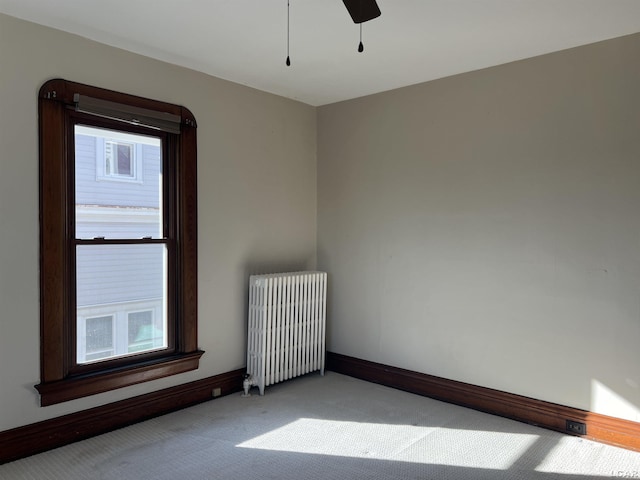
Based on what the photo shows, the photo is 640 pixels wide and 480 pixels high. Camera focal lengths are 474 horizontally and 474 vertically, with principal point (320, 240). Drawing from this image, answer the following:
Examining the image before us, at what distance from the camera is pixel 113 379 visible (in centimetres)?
318

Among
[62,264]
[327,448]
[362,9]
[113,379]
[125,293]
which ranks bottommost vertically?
[327,448]

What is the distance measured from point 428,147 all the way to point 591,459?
2.46m

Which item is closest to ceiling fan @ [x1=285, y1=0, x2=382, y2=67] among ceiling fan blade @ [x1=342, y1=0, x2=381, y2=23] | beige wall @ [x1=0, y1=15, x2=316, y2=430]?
ceiling fan blade @ [x1=342, y1=0, x2=381, y2=23]

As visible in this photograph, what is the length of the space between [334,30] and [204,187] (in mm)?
1557

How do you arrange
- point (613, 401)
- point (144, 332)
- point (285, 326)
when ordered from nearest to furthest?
point (613, 401) → point (144, 332) → point (285, 326)

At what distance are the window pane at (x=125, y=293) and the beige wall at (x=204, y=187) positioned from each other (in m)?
0.29

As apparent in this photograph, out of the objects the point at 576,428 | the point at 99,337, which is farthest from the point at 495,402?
the point at 99,337

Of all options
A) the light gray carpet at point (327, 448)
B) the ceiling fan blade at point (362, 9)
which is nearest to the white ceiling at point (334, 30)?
the ceiling fan blade at point (362, 9)

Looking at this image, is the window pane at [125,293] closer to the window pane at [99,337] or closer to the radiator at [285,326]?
the window pane at [99,337]

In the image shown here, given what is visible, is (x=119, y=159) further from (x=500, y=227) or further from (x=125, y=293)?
(x=500, y=227)

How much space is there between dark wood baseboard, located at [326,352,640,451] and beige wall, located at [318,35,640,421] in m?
0.06

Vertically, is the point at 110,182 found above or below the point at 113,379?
above

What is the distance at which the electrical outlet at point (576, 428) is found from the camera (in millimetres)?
3145

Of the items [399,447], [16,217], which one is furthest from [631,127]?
[16,217]
